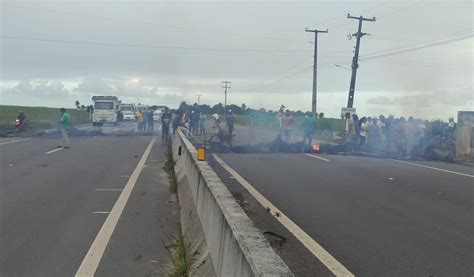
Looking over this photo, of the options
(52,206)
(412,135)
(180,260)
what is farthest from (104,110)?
(180,260)

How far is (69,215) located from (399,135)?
1677 cm

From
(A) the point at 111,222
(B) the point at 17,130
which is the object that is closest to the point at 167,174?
(A) the point at 111,222

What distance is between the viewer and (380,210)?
9.47 m

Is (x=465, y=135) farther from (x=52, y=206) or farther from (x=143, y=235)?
(x=143, y=235)

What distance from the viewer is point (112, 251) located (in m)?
7.04

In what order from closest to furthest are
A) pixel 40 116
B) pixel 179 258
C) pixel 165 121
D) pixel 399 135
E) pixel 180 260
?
pixel 180 260, pixel 179 258, pixel 399 135, pixel 165 121, pixel 40 116

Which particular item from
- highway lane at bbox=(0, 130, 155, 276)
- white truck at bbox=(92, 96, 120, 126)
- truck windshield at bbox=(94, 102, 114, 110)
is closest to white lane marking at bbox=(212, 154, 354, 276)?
highway lane at bbox=(0, 130, 155, 276)

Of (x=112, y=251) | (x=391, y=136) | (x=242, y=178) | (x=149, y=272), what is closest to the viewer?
(x=149, y=272)

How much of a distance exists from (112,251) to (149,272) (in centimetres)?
96

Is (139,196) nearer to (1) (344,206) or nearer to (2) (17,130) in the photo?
(1) (344,206)

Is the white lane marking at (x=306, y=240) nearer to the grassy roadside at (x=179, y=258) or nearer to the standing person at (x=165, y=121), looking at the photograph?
the grassy roadside at (x=179, y=258)

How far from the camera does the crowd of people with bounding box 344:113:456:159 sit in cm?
2210

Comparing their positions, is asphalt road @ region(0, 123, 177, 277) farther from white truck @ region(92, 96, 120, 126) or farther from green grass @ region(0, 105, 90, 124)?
green grass @ region(0, 105, 90, 124)

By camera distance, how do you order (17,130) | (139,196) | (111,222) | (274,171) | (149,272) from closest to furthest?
(149,272) < (111,222) < (139,196) < (274,171) < (17,130)
